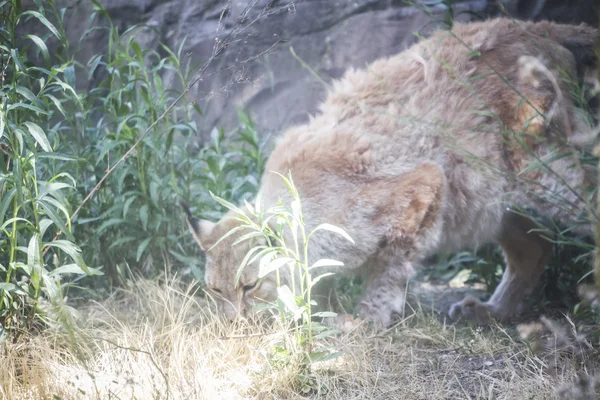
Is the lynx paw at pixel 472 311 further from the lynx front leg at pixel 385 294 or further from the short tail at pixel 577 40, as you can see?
the short tail at pixel 577 40

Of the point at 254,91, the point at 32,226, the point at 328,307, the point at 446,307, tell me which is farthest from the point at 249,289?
the point at 254,91

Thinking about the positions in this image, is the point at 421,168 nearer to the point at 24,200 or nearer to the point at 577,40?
the point at 577,40

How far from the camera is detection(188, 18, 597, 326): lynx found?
4.35m

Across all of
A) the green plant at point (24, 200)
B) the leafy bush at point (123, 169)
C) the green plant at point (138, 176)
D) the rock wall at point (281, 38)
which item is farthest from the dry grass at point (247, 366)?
the rock wall at point (281, 38)

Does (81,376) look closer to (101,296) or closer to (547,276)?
(101,296)

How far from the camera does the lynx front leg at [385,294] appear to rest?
176 inches

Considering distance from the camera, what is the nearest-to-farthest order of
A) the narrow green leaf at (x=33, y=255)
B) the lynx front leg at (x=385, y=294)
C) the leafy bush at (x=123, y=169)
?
the narrow green leaf at (x=33, y=255) < the leafy bush at (x=123, y=169) < the lynx front leg at (x=385, y=294)

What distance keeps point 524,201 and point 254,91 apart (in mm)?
3115

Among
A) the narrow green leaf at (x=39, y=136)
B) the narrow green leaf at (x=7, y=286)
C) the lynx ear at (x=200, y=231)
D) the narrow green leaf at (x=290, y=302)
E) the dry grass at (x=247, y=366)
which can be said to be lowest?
the dry grass at (x=247, y=366)

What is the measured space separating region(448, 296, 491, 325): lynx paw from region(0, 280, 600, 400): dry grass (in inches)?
21.1

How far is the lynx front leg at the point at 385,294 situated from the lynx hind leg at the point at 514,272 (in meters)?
0.60

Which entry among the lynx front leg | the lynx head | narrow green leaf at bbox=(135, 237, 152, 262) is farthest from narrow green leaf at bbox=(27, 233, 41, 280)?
the lynx front leg

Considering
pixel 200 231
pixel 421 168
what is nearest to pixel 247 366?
pixel 200 231

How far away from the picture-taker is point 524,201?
179 inches
